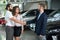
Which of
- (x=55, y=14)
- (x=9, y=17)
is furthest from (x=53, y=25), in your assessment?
(x=9, y=17)

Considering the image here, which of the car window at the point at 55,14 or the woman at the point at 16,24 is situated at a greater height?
the woman at the point at 16,24

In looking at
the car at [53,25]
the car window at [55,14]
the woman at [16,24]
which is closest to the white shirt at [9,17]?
the woman at [16,24]

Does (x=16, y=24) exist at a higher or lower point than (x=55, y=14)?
higher

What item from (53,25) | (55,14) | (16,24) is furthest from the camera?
(55,14)

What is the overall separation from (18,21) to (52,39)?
1.75 metres

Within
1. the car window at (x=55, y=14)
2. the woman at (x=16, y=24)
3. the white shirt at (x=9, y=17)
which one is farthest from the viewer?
the car window at (x=55, y=14)

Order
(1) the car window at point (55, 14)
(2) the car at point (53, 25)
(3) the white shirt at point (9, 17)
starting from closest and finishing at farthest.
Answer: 1. (3) the white shirt at point (9, 17)
2. (2) the car at point (53, 25)
3. (1) the car window at point (55, 14)

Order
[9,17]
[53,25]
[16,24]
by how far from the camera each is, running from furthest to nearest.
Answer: [53,25] < [16,24] < [9,17]

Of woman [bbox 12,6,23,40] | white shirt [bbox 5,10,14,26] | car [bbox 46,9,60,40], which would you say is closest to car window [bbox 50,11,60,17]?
car [bbox 46,9,60,40]

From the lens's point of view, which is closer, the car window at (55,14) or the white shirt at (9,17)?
the white shirt at (9,17)

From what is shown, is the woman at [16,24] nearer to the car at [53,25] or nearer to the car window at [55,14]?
the car at [53,25]

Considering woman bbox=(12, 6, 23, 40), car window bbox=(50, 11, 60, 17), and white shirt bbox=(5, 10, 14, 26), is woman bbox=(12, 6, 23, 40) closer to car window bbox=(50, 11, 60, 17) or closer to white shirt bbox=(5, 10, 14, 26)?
white shirt bbox=(5, 10, 14, 26)

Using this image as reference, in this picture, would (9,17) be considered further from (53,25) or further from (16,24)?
(53,25)

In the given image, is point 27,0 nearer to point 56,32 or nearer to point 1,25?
point 1,25
